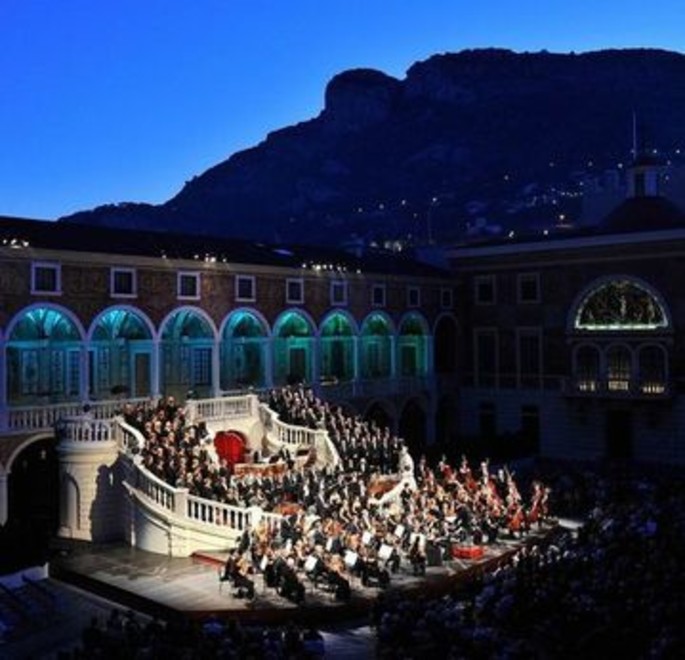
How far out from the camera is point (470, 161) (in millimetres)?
143250

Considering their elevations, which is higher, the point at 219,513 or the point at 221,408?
the point at 221,408

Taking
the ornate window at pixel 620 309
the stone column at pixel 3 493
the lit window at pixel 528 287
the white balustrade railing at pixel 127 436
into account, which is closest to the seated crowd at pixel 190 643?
the white balustrade railing at pixel 127 436

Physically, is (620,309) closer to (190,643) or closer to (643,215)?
(643,215)

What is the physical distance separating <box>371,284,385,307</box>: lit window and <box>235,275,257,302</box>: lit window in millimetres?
8196

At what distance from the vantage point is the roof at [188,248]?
29992 millimetres

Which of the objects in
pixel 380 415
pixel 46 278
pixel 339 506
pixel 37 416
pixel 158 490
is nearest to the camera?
pixel 339 506

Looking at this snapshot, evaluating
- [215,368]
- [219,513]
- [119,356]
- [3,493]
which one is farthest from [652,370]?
[3,493]

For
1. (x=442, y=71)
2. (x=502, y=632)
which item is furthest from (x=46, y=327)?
(x=442, y=71)

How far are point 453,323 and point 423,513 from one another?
80.6 feet

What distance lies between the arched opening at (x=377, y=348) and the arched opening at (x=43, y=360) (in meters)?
15.8

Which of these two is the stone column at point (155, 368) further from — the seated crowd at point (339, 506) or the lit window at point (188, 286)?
the seated crowd at point (339, 506)

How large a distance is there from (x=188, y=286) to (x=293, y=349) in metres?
7.95

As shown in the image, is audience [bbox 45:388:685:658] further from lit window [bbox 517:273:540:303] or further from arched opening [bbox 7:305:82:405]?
lit window [bbox 517:273:540:303]

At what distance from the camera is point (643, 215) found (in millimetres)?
46656
